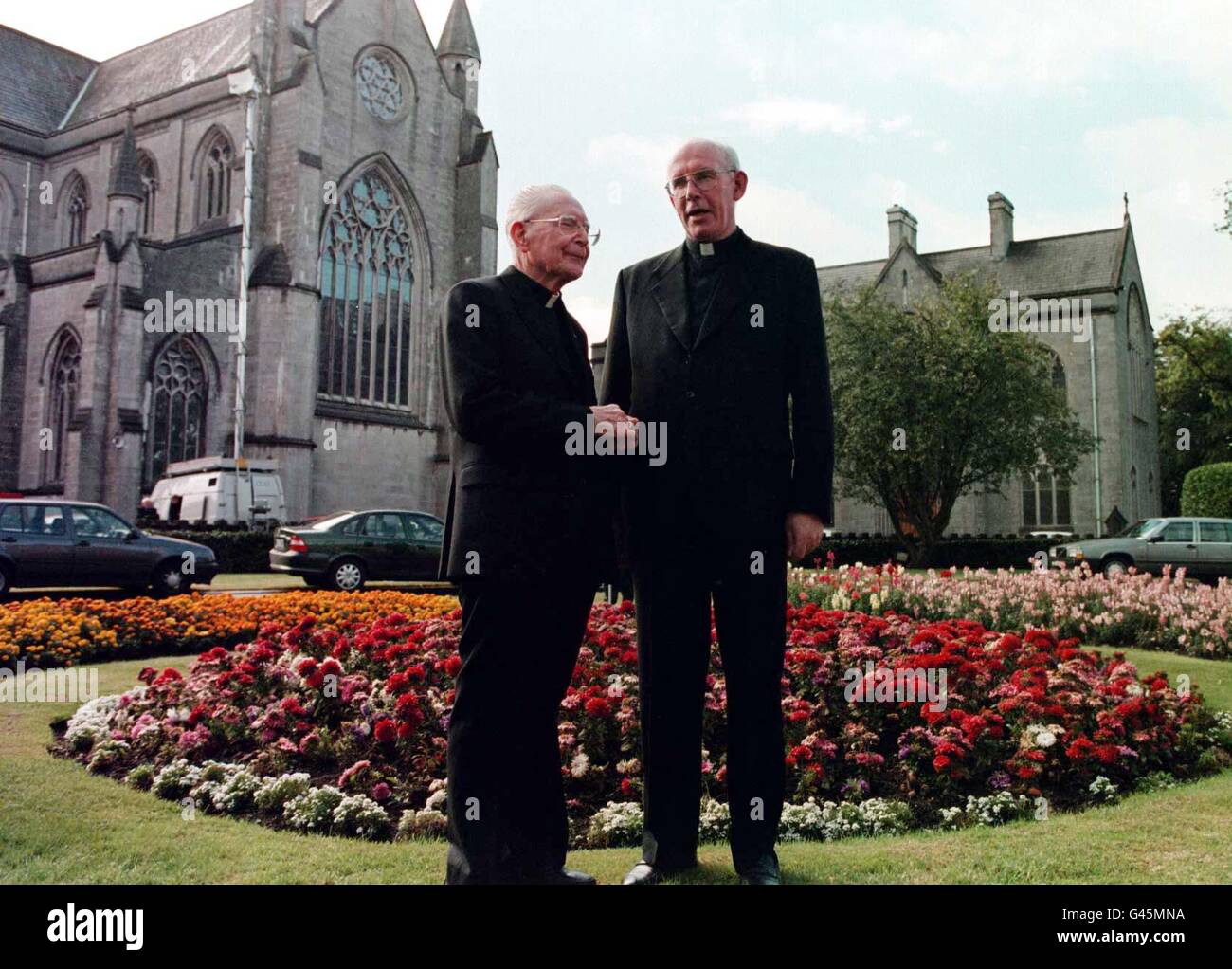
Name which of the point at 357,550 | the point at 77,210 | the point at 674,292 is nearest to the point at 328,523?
the point at 357,550

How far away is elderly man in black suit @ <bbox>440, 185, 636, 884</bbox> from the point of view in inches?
117

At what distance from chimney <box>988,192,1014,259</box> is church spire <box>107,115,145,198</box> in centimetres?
3377

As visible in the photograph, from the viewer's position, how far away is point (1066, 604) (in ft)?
34.2

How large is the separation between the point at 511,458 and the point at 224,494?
25.1 meters

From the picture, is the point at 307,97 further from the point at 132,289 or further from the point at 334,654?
the point at 334,654

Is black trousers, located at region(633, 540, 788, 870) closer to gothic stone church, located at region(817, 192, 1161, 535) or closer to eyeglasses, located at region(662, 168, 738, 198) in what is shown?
eyeglasses, located at region(662, 168, 738, 198)

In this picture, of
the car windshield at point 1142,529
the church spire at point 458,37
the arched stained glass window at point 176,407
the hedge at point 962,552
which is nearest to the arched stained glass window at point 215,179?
the arched stained glass window at point 176,407

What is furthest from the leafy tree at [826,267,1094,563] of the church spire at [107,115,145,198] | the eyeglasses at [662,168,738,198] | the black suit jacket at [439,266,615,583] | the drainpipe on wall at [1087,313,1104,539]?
the black suit jacket at [439,266,615,583]

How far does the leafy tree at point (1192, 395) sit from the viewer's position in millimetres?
33656

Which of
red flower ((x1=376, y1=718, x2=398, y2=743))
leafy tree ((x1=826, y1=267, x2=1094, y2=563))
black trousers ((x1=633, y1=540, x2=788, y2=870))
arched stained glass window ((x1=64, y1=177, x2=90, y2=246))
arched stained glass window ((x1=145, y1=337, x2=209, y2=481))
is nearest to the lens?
black trousers ((x1=633, y1=540, x2=788, y2=870))

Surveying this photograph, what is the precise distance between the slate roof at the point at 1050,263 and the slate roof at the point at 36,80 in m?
34.1

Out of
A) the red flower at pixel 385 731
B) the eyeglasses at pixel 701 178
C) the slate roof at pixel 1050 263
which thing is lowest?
the red flower at pixel 385 731

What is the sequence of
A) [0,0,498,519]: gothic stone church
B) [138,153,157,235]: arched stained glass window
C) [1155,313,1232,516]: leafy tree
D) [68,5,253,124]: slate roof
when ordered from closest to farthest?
1. [0,0,498,519]: gothic stone church
2. [1155,313,1232,516]: leafy tree
3. [138,153,157,235]: arched stained glass window
4. [68,5,253,124]: slate roof

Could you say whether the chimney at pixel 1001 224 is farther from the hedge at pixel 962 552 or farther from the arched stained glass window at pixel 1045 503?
the hedge at pixel 962 552
